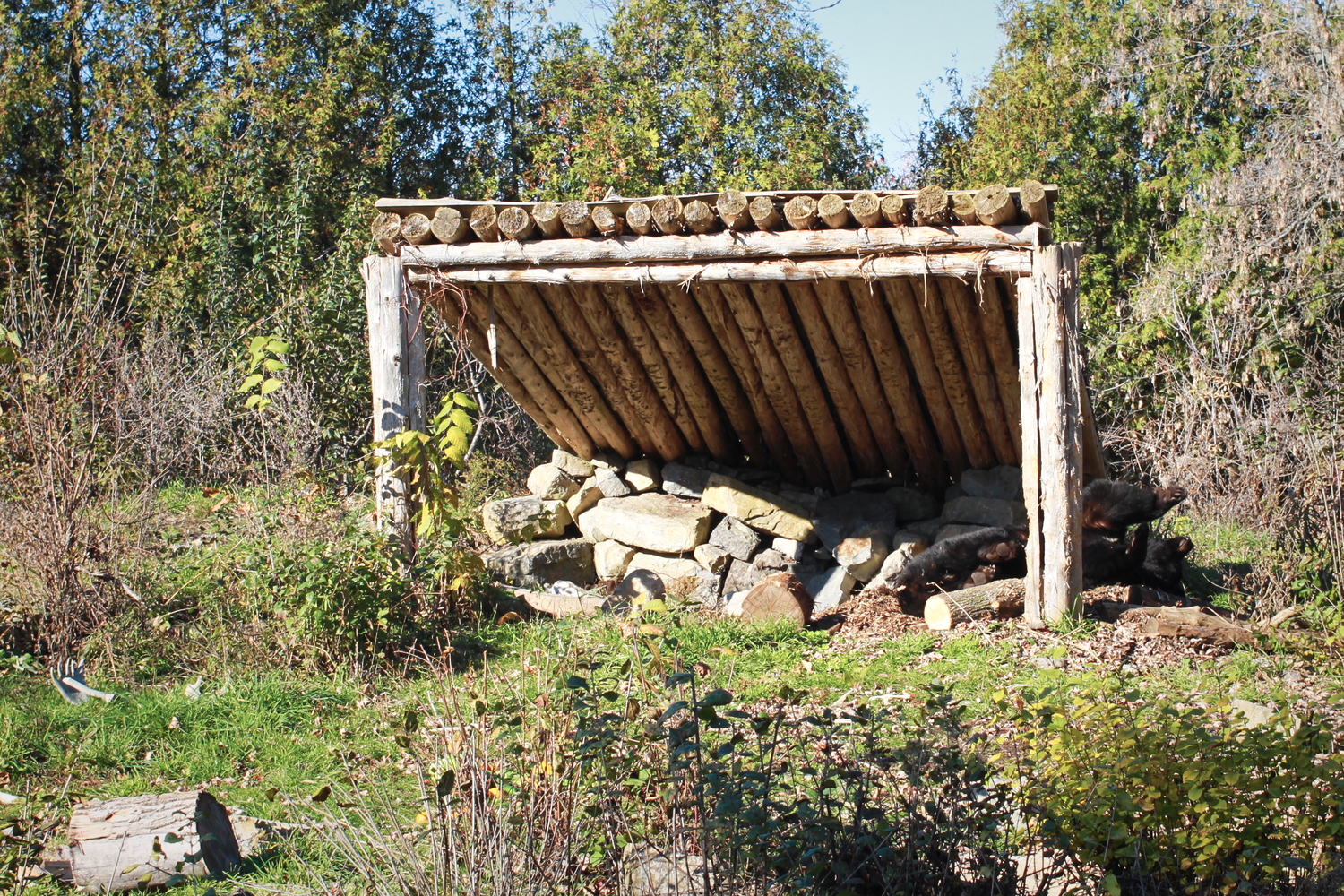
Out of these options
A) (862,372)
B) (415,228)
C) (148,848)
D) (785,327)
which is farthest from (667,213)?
(148,848)

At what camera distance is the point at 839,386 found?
8.20 meters

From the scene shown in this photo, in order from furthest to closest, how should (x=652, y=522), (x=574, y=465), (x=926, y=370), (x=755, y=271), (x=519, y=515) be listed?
(x=574, y=465) → (x=519, y=515) → (x=652, y=522) → (x=926, y=370) → (x=755, y=271)

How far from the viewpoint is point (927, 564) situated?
7.43m

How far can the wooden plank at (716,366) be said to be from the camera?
763cm

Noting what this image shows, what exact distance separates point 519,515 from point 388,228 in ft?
9.63

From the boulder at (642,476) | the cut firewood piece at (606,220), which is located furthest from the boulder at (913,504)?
the cut firewood piece at (606,220)

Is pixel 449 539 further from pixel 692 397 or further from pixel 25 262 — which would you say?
pixel 25 262

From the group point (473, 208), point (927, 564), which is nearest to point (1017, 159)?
point (927, 564)

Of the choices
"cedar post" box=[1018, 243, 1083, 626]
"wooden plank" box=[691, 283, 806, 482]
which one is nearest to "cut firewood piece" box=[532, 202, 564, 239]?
"wooden plank" box=[691, 283, 806, 482]

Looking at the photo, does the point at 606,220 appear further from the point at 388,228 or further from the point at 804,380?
the point at 804,380

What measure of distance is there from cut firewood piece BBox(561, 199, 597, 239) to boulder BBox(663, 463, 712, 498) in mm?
2915

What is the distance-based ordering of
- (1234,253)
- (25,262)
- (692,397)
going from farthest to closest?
(25,262) → (1234,253) → (692,397)

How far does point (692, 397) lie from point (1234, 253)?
6.41m

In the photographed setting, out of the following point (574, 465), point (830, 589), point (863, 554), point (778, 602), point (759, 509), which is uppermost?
point (574, 465)
